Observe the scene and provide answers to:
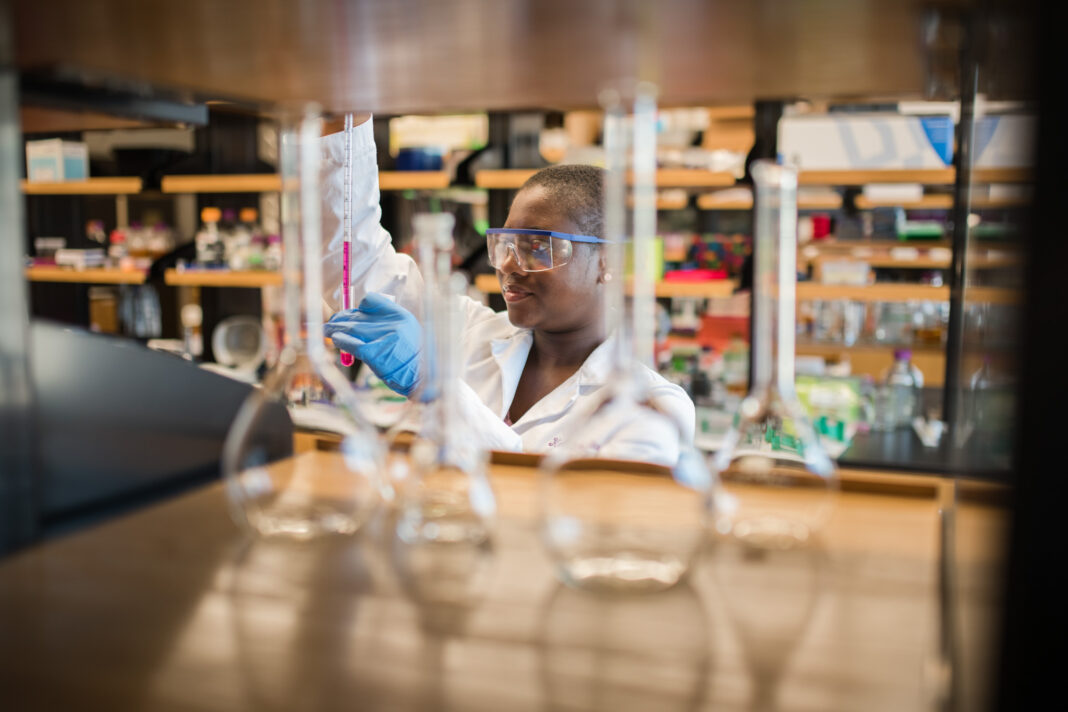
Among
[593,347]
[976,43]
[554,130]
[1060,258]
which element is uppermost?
[554,130]

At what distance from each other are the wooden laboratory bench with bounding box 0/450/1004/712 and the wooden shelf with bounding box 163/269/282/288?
3676mm

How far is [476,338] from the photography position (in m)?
2.49

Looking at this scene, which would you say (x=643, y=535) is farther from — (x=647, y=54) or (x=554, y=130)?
(x=554, y=130)

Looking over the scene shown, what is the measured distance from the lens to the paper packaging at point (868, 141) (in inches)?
131

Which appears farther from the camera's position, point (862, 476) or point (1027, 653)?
point (862, 476)

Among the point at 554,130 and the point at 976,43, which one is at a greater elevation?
the point at 554,130

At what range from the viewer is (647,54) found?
69 cm

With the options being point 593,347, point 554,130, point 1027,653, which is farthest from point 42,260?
point 1027,653

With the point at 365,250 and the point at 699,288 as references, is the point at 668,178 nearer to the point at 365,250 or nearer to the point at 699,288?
the point at 699,288

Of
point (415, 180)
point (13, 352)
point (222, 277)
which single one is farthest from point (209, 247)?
point (13, 352)

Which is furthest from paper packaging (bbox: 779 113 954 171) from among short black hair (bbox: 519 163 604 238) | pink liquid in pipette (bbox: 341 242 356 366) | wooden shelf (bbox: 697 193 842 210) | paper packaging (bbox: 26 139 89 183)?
paper packaging (bbox: 26 139 89 183)

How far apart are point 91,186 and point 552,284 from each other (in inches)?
139

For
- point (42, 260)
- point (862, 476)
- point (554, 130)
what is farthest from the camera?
point (42, 260)

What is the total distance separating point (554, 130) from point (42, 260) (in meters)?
2.94
